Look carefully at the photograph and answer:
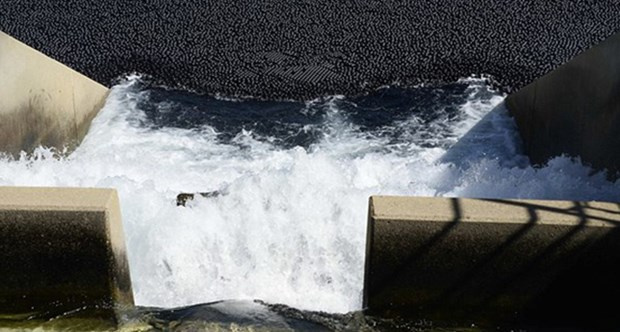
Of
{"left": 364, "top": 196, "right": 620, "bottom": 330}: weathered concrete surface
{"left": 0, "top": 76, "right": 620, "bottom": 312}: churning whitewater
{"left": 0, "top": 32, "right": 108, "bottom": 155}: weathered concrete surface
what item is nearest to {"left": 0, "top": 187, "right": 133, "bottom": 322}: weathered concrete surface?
{"left": 0, "top": 76, "right": 620, "bottom": 312}: churning whitewater

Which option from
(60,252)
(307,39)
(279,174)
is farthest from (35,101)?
(307,39)

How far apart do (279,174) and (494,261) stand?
1.99m

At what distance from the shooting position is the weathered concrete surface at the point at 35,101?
20.6ft

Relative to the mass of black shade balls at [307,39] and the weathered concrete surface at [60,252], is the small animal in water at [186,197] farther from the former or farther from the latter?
the mass of black shade balls at [307,39]

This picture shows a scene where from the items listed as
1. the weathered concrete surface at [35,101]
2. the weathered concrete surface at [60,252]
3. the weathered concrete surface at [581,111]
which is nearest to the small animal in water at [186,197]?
the weathered concrete surface at [60,252]

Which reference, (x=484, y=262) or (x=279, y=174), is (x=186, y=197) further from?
(x=484, y=262)

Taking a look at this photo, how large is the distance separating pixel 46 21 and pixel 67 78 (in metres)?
2.82

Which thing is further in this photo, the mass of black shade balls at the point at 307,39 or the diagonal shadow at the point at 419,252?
the mass of black shade balls at the point at 307,39

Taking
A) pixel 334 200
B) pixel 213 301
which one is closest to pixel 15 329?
pixel 213 301

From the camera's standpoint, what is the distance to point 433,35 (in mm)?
9039

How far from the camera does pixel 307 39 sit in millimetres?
8969

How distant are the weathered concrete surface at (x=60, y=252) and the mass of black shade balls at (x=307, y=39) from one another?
4.01 metres

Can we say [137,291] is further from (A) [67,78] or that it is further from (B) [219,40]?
(B) [219,40]

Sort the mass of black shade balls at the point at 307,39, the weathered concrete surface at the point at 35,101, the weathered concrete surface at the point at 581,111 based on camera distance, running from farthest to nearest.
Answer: the mass of black shade balls at the point at 307,39 < the weathered concrete surface at the point at 35,101 < the weathered concrete surface at the point at 581,111
